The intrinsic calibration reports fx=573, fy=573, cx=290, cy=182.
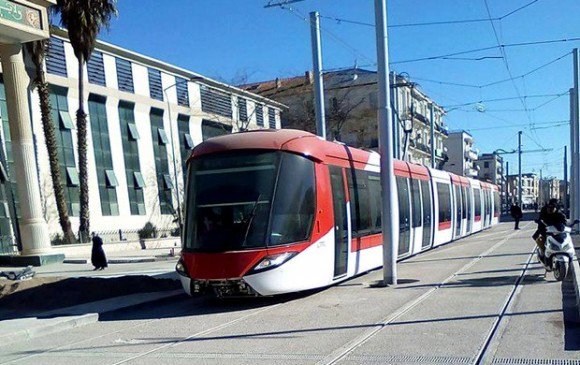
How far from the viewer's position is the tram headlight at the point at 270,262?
9.96 meters

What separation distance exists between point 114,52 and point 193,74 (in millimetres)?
8481

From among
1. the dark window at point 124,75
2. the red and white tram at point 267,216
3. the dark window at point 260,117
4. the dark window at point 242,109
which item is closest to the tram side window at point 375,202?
the red and white tram at point 267,216

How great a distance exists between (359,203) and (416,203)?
18.5ft

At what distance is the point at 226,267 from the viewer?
1002cm

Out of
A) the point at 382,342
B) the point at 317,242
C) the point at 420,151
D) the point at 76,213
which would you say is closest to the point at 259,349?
the point at 382,342

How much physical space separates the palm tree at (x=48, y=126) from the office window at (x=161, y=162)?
11.7 meters

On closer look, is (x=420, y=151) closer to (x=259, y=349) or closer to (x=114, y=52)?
(x=114, y=52)

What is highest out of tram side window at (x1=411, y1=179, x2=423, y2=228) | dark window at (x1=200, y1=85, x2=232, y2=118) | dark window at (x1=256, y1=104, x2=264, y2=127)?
dark window at (x1=200, y1=85, x2=232, y2=118)

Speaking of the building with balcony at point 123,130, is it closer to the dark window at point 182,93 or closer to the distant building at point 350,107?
the dark window at point 182,93

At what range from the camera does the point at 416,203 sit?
1817cm

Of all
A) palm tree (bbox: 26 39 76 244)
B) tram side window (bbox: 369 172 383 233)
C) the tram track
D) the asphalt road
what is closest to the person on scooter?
the asphalt road

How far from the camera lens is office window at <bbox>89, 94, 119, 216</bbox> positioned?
36.3 metres

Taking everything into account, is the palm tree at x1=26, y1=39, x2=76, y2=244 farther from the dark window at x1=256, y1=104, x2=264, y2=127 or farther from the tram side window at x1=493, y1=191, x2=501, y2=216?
the tram side window at x1=493, y1=191, x2=501, y2=216

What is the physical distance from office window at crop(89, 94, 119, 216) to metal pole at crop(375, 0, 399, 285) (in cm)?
2751
